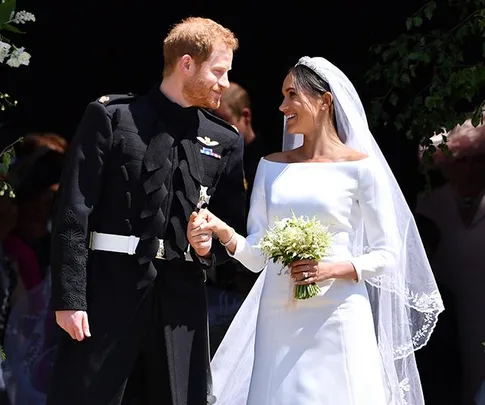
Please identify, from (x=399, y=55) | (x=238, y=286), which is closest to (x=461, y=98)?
(x=399, y=55)

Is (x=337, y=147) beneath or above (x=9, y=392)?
above

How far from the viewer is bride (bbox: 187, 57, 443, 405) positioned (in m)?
4.57

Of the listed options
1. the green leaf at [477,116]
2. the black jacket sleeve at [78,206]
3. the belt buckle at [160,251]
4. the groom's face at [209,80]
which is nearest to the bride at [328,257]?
the belt buckle at [160,251]

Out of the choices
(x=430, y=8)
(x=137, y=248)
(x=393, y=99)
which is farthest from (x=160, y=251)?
(x=430, y=8)

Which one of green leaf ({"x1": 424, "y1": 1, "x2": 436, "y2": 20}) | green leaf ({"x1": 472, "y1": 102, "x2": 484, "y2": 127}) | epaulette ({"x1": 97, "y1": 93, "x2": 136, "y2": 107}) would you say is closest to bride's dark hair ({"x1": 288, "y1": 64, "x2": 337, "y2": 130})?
epaulette ({"x1": 97, "y1": 93, "x2": 136, "y2": 107})

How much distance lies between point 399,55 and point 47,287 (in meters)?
2.24

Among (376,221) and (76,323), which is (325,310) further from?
(76,323)

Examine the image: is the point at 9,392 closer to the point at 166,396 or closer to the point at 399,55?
the point at 166,396

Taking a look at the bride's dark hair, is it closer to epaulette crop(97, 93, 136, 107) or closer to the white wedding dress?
the white wedding dress

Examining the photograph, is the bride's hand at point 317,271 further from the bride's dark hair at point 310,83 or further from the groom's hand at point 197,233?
the bride's dark hair at point 310,83

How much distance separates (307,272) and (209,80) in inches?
32.3

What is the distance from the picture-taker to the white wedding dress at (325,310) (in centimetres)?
457

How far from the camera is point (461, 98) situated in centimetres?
617

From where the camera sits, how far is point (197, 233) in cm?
453
